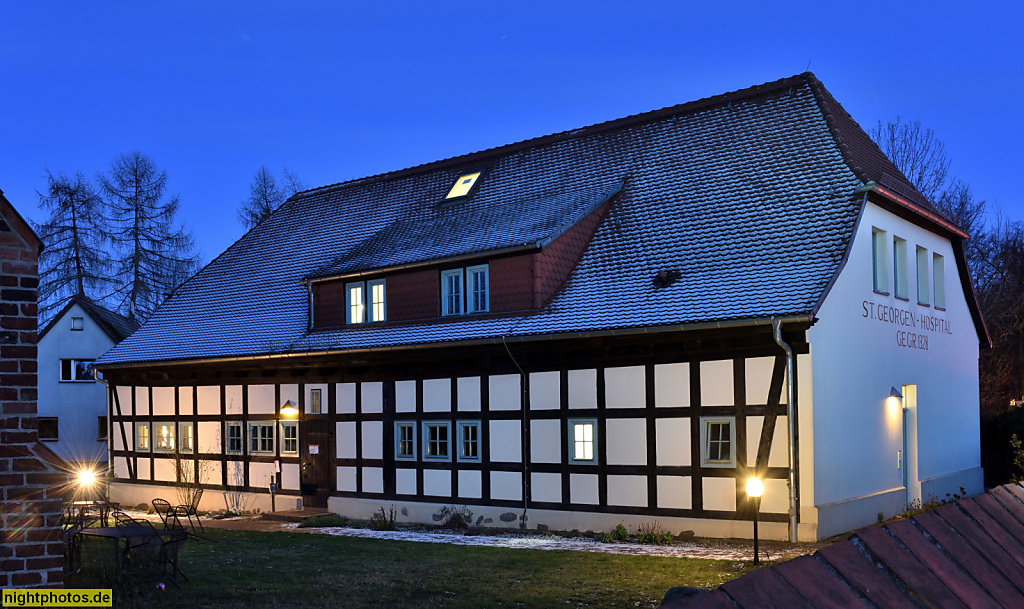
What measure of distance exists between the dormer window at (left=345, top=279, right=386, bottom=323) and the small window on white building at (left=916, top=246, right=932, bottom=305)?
11.1m

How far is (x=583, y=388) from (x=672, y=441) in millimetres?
1912

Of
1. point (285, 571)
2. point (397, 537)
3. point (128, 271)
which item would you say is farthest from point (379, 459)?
point (128, 271)

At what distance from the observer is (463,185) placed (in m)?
23.2

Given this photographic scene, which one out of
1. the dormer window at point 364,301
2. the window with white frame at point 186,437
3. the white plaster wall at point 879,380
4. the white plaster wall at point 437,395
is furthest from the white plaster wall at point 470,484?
the window with white frame at point 186,437

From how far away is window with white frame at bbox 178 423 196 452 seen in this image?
23156 millimetres

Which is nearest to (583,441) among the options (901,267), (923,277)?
(901,267)

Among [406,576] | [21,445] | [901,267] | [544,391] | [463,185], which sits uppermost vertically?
[463,185]

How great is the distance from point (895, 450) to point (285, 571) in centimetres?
1136

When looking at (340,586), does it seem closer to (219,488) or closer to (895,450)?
(895,450)

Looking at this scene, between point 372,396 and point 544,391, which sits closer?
point 544,391

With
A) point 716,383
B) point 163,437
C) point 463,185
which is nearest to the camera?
point 716,383

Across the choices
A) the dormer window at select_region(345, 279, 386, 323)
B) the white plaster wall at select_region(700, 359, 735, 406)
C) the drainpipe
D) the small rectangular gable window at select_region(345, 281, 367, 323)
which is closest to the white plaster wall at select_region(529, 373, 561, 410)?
the white plaster wall at select_region(700, 359, 735, 406)

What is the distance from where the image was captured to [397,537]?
16766 mm

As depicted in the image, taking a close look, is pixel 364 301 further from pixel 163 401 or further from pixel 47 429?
pixel 47 429
